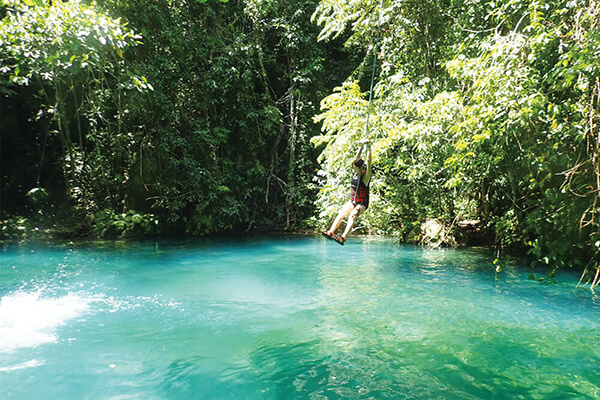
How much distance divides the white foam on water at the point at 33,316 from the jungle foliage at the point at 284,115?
3813 mm

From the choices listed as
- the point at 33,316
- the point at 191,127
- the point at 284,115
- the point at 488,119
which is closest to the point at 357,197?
the point at 488,119

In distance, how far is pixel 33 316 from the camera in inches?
211

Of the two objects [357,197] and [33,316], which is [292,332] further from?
[33,316]

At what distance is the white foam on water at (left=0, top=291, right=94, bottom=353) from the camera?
462 centimetres

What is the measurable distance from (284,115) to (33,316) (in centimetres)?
1174

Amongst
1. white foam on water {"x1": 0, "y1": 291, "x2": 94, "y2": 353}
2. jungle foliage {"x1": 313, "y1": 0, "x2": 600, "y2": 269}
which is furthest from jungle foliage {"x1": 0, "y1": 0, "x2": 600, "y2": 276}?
white foam on water {"x1": 0, "y1": 291, "x2": 94, "y2": 353}

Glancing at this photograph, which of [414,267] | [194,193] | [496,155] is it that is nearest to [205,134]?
[194,193]

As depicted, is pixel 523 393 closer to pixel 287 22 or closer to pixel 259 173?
pixel 259 173

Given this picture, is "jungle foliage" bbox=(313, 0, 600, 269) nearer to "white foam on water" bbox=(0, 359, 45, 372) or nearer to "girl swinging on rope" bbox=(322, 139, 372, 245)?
"girl swinging on rope" bbox=(322, 139, 372, 245)

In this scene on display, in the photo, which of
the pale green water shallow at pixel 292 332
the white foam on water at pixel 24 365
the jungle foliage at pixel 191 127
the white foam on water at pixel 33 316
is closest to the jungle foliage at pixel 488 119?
the pale green water shallow at pixel 292 332

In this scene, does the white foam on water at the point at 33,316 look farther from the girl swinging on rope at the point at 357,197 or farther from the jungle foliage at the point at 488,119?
the jungle foliage at the point at 488,119

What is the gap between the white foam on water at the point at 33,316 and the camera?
4617mm

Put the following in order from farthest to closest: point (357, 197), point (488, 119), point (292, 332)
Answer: point (357, 197) < point (488, 119) < point (292, 332)

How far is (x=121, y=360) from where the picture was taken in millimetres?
4113
